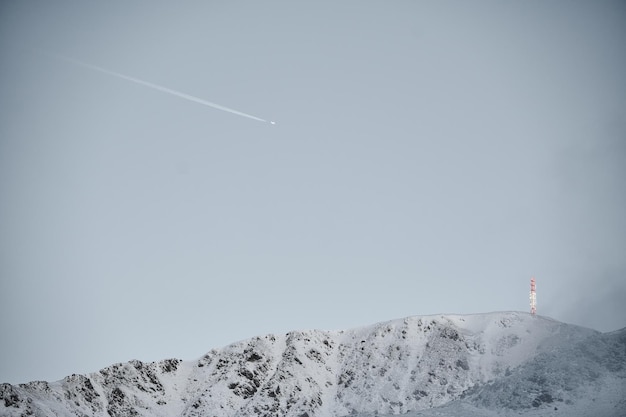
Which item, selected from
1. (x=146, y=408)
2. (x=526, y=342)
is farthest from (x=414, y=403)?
(x=146, y=408)

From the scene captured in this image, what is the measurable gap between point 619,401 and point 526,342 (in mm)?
48586

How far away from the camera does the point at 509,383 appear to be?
119 meters

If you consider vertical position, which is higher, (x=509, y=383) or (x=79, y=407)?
(x=509, y=383)

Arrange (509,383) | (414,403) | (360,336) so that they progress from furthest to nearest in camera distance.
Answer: (360,336)
(414,403)
(509,383)

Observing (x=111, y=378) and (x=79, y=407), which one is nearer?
(x=79, y=407)

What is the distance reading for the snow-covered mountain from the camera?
12362cm

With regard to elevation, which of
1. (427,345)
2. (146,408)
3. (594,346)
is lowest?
(146,408)

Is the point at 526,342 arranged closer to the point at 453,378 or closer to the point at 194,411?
the point at 453,378

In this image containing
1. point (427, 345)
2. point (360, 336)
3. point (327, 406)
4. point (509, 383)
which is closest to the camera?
point (509, 383)

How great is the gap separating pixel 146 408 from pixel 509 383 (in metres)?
88.2

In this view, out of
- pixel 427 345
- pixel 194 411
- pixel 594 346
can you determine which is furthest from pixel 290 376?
pixel 594 346

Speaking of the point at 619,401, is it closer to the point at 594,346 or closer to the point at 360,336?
the point at 594,346

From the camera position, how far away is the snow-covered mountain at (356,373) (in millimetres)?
123625

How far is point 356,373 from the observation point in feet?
532
